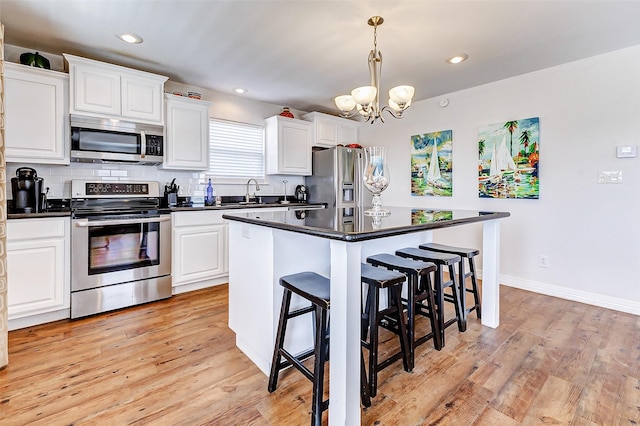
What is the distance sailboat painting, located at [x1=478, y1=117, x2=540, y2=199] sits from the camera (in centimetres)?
337

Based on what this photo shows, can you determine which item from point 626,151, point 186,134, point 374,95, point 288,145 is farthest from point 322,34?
point 626,151

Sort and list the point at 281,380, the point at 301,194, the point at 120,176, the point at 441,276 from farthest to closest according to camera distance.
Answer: the point at 301,194
the point at 120,176
the point at 441,276
the point at 281,380

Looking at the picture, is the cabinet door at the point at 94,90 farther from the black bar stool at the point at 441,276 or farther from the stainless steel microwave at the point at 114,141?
the black bar stool at the point at 441,276

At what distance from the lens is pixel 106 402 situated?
1620mm

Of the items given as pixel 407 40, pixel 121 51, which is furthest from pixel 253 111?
pixel 407 40

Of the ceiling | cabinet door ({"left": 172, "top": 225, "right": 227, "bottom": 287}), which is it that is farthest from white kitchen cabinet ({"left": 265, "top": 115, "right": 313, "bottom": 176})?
cabinet door ({"left": 172, "top": 225, "right": 227, "bottom": 287})

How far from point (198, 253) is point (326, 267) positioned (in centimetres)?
188

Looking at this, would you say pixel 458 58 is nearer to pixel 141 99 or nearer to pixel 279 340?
pixel 279 340

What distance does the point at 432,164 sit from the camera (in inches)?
167

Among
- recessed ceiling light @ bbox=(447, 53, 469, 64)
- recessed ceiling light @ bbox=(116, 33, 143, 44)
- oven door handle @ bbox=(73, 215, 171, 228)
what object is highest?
recessed ceiling light @ bbox=(447, 53, 469, 64)

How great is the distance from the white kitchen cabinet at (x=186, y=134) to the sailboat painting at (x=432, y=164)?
8.95ft

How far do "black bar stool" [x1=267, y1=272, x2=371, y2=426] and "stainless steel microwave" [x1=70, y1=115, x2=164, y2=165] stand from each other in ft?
7.61

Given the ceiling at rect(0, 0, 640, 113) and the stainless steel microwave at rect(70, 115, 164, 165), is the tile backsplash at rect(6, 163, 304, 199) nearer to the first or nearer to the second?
the stainless steel microwave at rect(70, 115, 164, 165)

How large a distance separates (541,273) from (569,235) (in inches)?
19.1
